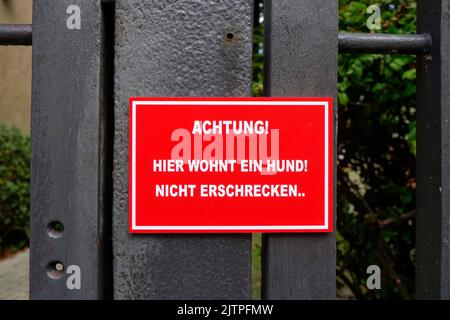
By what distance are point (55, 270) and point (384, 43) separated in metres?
1.45

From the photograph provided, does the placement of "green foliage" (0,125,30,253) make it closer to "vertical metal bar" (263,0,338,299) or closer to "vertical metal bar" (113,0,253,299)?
"vertical metal bar" (113,0,253,299)

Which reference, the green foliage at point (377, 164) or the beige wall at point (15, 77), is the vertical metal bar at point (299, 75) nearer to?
the green foliage at point (377, 164)

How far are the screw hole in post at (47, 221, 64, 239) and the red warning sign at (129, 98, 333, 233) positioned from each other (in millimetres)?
265

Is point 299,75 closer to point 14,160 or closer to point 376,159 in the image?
point 376,159

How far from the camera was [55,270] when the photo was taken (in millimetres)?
1784

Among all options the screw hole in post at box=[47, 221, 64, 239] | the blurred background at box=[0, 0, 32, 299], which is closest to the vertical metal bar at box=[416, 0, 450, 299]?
the screw hole in post at box=[47, 221, 64, 239]

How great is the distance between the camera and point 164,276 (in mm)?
1788

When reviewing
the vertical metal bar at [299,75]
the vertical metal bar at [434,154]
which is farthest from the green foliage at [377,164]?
the vertical metal bar at [299,75]

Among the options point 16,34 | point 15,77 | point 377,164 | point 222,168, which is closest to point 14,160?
point 15,77

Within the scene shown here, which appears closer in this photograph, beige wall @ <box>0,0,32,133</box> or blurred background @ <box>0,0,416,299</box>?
blurred background @ <box>0,0,416,299</box>

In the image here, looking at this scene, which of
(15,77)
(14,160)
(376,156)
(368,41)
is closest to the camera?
(368,41)

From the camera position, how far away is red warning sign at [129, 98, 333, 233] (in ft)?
5.63
